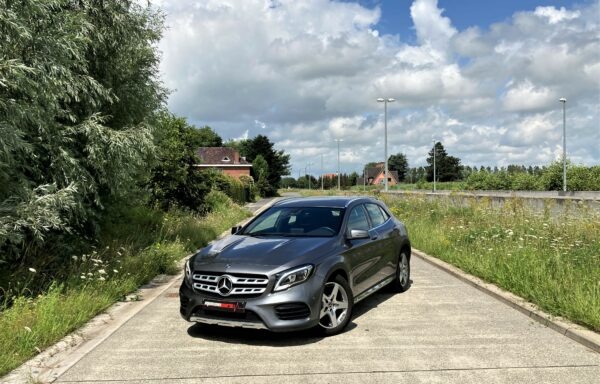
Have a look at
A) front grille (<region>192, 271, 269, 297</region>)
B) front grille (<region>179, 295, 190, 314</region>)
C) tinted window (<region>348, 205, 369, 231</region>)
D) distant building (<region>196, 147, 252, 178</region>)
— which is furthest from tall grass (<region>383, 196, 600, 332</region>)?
distant building (<region>196, 147, 252, 178</region>)

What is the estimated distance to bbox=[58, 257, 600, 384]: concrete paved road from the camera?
182 inches

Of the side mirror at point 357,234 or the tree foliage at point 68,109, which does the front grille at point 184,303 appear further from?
the side mirror at point 357,234

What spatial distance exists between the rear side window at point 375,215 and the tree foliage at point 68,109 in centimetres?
401

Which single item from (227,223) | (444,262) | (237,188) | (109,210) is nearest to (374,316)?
(444,262)

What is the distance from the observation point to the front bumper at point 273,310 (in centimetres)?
531

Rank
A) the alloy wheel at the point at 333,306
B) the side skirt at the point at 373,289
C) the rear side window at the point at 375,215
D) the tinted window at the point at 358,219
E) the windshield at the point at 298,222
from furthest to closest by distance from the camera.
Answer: the rear side window at the point at 375,215, the tinted window at the point at 358,219, the windshield at the point at 298,222, the side skirt at the point at 373,289, the alloy wheel at the point at 333,306

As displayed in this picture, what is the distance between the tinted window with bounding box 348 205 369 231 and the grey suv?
0.06 feet

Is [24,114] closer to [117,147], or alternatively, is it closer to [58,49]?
[58,49]

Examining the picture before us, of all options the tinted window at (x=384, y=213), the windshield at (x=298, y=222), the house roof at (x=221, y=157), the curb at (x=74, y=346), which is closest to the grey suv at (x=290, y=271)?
the windshield at (x=298, y=222)

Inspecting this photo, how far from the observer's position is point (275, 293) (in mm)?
5367

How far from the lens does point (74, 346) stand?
18.3ft

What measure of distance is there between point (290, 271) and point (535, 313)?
3.20 m

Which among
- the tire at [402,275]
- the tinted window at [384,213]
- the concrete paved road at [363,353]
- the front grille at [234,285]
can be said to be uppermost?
the tinted window at [384,213]

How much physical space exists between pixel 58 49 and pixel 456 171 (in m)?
143
